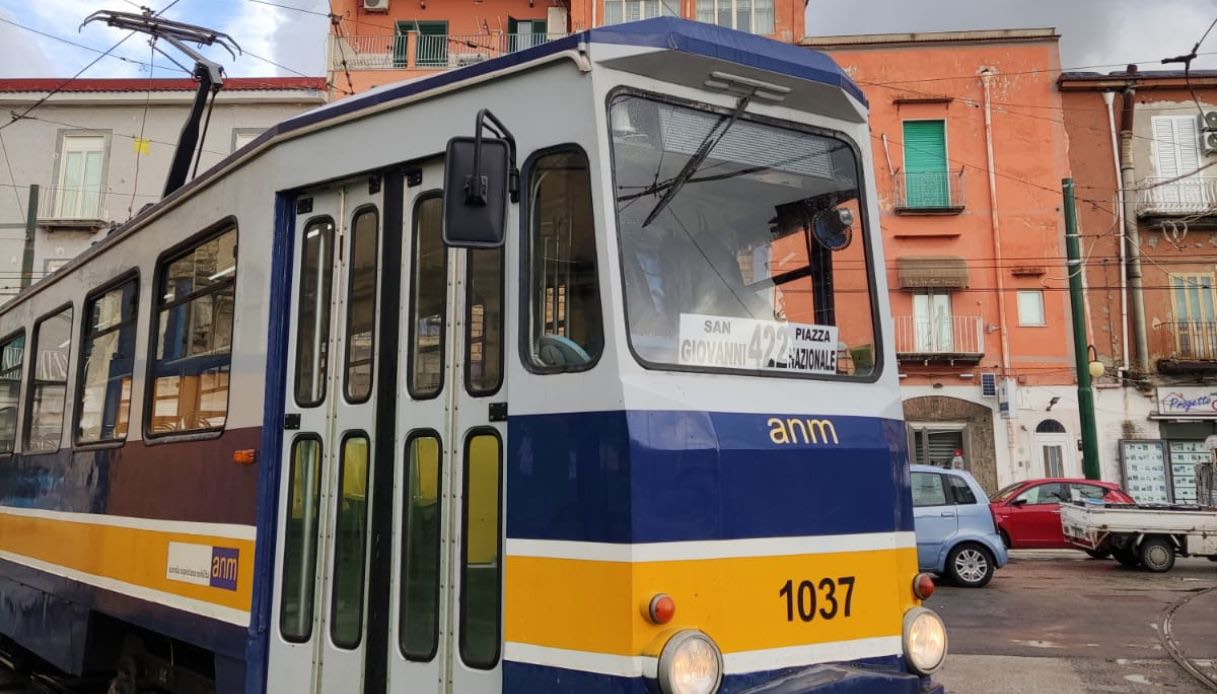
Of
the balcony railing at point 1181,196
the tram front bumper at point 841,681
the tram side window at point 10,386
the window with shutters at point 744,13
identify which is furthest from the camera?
the window with shutters at point 744,13

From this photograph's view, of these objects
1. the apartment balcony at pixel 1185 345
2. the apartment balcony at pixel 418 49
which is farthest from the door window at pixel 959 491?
the apartment balcony at pixel 418 49

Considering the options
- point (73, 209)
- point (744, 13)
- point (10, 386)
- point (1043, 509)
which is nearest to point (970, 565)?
point (1043, 509)


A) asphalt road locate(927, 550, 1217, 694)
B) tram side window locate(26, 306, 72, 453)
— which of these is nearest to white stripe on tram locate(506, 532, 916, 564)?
asphalt road locate(927, 550, 1217, 694)

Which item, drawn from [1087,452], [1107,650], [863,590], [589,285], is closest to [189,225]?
[589,285]

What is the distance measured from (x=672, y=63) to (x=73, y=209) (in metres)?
25.9

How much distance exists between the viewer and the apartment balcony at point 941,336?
916 inches

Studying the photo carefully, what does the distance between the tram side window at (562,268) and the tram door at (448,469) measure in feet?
0.51

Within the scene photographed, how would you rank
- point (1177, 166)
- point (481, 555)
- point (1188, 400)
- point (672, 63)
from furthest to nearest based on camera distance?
point (1177, 166) < point (1188, 400) < point (672, 63) < point (481, 555)

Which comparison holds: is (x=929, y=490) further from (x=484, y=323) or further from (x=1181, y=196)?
(x=1181, y=196)

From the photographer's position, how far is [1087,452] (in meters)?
19.7

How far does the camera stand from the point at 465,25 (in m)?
27.6

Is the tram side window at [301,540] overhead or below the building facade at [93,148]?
below

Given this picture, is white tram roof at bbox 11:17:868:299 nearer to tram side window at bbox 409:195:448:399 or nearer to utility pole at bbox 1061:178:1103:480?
tram side window at bbox 409:195:448:399

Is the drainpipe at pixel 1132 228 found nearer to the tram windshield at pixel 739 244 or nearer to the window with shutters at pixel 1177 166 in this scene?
the window with shutters at pixel 1177 166
